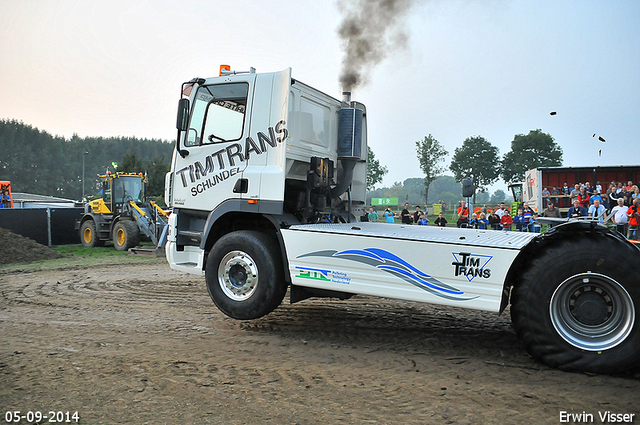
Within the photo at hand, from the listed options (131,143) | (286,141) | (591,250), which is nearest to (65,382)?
(286,141)

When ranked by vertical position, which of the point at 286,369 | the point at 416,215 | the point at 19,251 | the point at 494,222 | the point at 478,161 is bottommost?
the point at 286,369

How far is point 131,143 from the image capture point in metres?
92.1

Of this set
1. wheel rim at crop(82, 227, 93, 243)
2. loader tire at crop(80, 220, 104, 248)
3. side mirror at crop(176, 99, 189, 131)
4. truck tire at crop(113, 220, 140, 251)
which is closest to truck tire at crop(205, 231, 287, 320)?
side mirror at crop(176, 99, 189, 131)

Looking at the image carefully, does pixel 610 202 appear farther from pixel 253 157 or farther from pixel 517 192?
pixel 253 157

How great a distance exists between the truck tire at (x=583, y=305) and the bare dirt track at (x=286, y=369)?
0.65ft

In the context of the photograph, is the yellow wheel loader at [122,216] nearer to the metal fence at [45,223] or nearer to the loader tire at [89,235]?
the loader tire at [89,235]

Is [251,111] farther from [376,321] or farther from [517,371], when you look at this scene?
[517,371]

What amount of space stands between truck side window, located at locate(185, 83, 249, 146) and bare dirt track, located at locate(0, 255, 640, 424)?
2.53 meters

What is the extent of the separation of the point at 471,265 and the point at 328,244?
1599 millimetres

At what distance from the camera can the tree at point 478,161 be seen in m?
72.9

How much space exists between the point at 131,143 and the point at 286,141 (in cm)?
9416

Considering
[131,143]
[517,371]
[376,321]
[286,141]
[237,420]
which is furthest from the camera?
[131,143]

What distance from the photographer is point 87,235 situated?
18891 mm

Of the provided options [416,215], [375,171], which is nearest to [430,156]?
[375,171]
